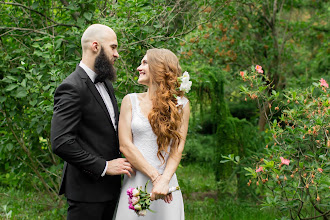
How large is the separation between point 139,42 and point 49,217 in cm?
286

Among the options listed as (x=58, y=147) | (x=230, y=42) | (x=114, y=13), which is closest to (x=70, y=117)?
(x=58, y=147)

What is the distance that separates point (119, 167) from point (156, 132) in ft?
1.12

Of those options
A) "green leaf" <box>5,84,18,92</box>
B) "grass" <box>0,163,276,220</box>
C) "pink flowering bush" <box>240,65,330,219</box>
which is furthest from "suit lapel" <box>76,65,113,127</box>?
"grass" <box>0,163,276,220</box>

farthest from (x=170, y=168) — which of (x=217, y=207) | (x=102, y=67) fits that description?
(x=217, y=207)

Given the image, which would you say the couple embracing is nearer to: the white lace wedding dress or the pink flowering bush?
the white lace wedding dress

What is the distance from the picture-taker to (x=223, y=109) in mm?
6297

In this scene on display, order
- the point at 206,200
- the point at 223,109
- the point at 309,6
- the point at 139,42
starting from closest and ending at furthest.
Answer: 1. the point at 139,42
2. the point at 223,109
3. the point at 206,200
4. the point at 309,6

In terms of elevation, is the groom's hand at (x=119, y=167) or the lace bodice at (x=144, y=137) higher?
the lace bodice at (x=144, y=137)

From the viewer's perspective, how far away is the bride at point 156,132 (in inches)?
112

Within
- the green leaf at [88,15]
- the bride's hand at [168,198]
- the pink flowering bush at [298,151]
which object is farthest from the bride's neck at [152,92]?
the green leaf at [88,15]

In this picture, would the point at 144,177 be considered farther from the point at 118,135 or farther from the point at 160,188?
the point at 118,135

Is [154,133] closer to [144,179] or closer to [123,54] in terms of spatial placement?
[144,179]

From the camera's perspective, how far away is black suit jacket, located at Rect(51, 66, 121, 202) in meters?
2.68

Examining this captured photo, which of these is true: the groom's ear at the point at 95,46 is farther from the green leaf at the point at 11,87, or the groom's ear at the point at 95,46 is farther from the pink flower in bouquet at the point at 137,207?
the green leaf at the point at 11,87
